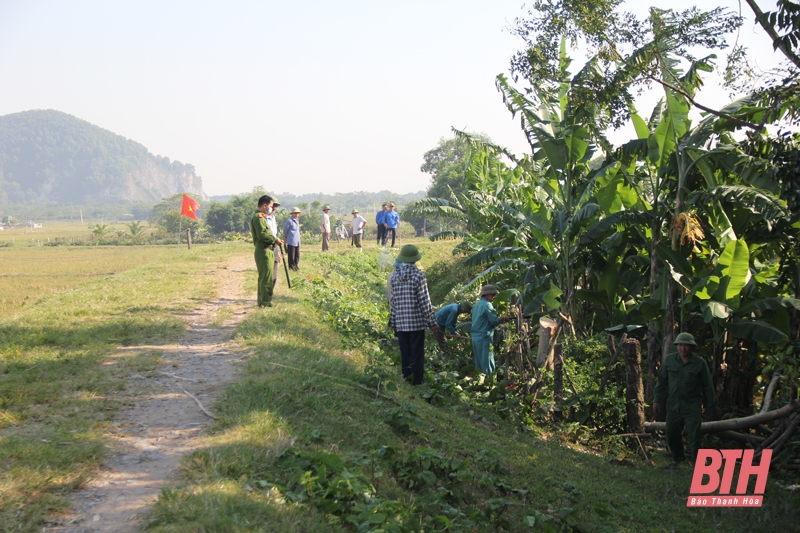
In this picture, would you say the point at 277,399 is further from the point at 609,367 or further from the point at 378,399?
the point at 609,367

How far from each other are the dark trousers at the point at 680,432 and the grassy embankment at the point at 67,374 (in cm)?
635

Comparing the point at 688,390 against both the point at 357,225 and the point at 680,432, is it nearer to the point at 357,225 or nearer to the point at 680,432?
the point at 680,432

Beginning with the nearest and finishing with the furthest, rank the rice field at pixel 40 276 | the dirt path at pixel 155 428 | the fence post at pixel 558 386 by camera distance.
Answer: the dirt path at pixel 155 428
the fence post at pixel 558 386
the rice field at pixel 40 276

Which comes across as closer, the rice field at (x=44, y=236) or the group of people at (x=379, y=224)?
the group of people at (x=379, y=224)

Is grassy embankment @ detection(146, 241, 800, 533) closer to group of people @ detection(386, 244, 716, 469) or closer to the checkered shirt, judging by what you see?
group of people @ detection(386, 244, 716, 469)

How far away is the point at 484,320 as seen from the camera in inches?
393

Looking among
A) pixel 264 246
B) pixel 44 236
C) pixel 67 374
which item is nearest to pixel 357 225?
pixel 264 246

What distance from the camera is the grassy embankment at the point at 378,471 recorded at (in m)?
4.59

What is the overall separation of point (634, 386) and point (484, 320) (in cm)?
230

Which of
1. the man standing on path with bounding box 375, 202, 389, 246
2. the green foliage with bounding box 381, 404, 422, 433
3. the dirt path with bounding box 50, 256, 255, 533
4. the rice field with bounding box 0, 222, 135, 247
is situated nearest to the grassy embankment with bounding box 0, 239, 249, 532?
the dirt path with bounding box 50, 256, 255, 533

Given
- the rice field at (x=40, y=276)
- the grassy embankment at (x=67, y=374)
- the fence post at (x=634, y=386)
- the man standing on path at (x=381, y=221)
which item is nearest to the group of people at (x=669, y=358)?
the fence post at (x=634, y=386)

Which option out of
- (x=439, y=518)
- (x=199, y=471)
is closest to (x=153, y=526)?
(x=199, y=471)

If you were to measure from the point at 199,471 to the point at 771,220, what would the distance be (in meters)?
7.85

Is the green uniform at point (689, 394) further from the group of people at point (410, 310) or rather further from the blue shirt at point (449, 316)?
the blue shirt at point (449, 316)
